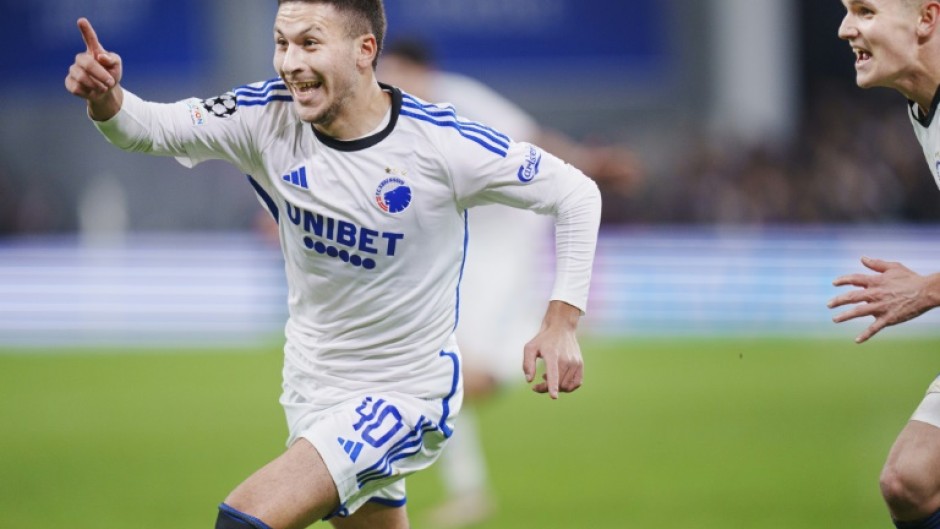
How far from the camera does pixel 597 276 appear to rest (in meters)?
19.4

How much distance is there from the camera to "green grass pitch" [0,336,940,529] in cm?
951

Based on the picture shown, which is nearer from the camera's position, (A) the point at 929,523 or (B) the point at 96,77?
(B) the point at 96,77

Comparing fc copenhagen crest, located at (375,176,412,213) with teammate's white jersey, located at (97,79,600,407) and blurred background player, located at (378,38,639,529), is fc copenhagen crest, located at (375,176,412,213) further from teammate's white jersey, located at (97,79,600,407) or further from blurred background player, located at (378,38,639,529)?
blurred background player, located at (378,38,639,529)

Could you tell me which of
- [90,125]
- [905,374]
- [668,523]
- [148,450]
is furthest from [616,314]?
[90,125]

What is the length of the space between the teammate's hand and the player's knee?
1.53m

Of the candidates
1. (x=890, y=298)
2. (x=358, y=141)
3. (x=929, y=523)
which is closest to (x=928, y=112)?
(x=890, y=298)

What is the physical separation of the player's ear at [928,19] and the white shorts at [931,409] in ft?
4.73

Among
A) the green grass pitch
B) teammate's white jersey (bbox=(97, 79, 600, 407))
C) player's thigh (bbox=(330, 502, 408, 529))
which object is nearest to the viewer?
teammate's white jersey (bbox=(97, 79, 600, 407))

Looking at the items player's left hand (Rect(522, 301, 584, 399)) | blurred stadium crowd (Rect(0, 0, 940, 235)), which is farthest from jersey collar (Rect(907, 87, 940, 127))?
blurred stadium crowd (Rect(0, 0, 940, 235))

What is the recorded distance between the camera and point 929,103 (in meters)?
5.93

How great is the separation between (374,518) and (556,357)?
1.32 meters

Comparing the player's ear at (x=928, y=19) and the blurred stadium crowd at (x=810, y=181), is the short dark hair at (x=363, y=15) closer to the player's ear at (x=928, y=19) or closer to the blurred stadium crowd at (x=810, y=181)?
the player's ear at (x=928, y=19)

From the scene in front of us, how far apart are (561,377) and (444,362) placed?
76 centimetres

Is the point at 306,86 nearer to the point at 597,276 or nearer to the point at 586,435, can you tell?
the point at 586,435
